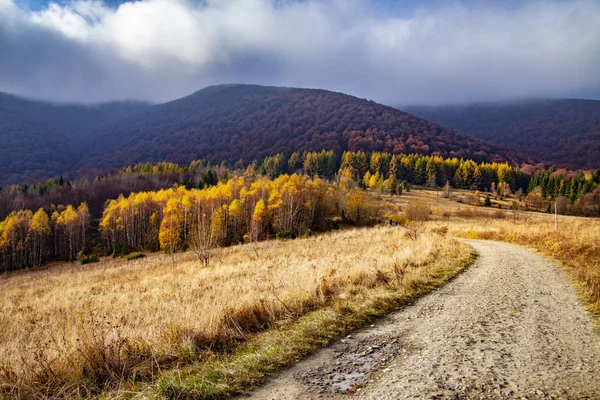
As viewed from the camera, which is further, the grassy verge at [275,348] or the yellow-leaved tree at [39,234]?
the yellow-leaved tree at [39,234]

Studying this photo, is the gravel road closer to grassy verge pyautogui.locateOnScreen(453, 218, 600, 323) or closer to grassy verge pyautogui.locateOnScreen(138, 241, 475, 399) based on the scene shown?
grassy verge pyautogui.locateOnScreen(138, 241, 475, 399)

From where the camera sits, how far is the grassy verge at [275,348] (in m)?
4.54

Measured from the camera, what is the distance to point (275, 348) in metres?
5.76

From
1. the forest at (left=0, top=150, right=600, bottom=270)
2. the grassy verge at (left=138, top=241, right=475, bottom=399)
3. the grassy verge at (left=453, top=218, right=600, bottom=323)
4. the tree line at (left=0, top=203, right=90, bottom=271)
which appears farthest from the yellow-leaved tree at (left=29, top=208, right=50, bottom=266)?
the grassy verge at (left=453, top=218, right=600, bottom=323)

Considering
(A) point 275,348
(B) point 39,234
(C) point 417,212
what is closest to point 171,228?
(B) point 39,234

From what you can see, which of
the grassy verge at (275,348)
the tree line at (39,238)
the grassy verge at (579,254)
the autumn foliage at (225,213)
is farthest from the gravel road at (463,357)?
the tree line at (39,238)

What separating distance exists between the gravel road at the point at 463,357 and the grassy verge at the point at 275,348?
0.31 meters

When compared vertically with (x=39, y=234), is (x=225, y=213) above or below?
above

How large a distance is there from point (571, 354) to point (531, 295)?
4.51 m

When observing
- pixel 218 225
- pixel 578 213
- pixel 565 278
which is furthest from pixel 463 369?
pixel 578 213

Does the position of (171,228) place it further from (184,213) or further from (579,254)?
(579,254)

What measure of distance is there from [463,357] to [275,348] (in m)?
3.19

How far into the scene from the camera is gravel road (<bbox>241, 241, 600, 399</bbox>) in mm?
4278

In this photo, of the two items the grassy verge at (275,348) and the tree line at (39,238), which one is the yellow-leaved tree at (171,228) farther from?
the grassy verge at (275,348)
